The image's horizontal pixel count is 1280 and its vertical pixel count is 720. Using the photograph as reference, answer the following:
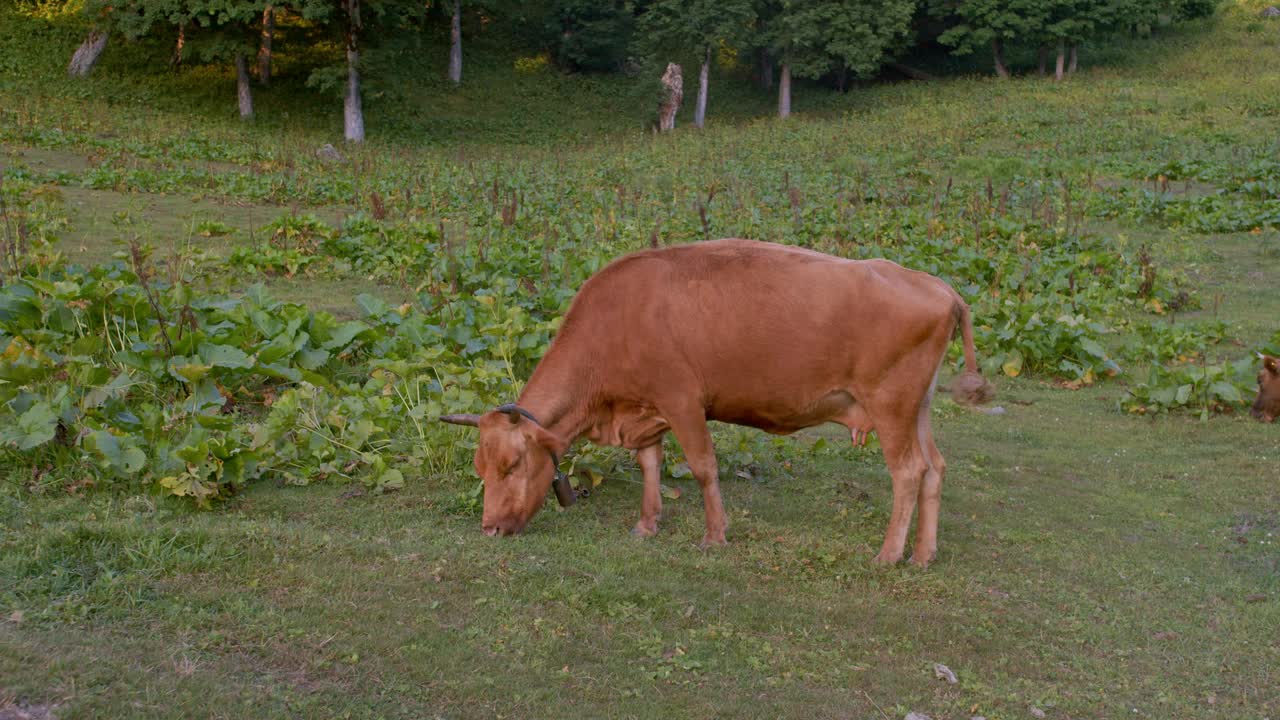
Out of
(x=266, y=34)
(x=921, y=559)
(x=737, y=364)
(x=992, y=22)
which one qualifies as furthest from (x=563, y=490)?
(x=992, y=22)

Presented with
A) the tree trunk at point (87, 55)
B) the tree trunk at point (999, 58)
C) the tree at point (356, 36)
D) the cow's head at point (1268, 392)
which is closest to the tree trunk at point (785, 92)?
the tree trunk at point (999, 58)

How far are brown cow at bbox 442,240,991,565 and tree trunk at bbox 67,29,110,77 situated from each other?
32.5 metres

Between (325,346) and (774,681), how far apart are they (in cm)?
545

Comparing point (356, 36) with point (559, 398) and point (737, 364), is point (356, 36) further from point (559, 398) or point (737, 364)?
point (737, 364)

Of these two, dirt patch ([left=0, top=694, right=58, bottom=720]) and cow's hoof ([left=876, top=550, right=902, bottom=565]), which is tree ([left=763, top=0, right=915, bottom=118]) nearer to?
cow's hoof ([left=876, top=550, right=902, bottom=565])

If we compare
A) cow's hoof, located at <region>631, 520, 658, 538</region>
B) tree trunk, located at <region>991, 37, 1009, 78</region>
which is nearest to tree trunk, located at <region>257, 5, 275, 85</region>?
cow's hoof, located at <region>631, 520, 658, 538</region>

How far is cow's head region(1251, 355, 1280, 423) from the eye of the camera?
1024 cm

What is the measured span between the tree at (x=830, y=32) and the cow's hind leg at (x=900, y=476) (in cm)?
3693

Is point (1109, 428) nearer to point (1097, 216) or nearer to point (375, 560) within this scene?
point (375, 560)

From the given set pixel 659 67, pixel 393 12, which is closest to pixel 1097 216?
pixel 393 12

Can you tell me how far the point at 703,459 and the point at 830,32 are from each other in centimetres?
3803

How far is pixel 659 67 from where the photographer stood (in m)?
42.5

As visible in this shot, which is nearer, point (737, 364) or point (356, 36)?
point (737, 364)

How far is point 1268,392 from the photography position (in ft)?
33.8
